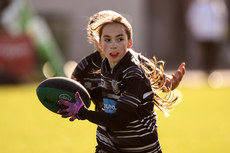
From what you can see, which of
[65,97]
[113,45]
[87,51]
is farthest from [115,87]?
[87,51]

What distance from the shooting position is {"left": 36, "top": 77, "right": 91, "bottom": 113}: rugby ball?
13.9ft

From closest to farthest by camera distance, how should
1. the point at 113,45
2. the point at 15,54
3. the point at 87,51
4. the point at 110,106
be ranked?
1. the point at 113,45
2. the point at 110,106
3. the point at 15,54
4. the point at 87,51

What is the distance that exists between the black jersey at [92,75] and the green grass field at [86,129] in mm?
1467

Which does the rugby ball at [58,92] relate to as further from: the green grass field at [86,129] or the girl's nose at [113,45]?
the green grass field at [86,129]

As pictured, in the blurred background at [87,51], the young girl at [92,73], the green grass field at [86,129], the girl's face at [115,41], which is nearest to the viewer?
the girl's face at [115,41]

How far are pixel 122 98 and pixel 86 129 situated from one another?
159 inches

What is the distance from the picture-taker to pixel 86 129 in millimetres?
7840

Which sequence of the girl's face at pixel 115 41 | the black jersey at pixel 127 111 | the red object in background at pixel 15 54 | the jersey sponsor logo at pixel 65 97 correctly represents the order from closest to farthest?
the black jersey at pixel 127 111, the girl's face at pixel 115 41, the jersey sponsor logo at pixel 65 97, the red object in background at pixel 15 54

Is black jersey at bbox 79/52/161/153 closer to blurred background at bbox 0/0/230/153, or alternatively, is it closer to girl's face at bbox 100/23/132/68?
girl's face at bbox 100/23/132/68

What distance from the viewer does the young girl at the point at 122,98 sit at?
12.8 ft

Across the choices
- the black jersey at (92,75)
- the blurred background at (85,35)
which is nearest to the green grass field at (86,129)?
the black jersey at (92,75)

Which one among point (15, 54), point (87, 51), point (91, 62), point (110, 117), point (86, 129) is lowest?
point (87, 51)

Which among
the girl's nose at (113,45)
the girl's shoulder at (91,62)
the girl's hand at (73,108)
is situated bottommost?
the girl's hand at (73,108)

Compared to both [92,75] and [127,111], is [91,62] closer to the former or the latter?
[92,75]
